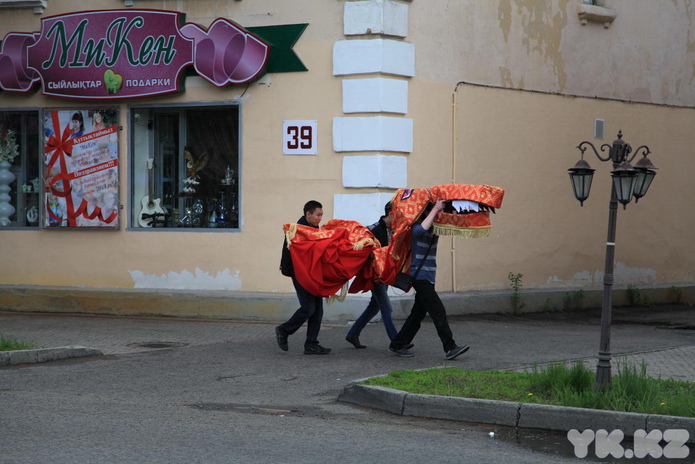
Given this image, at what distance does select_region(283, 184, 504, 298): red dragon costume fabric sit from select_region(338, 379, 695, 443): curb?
103 inches

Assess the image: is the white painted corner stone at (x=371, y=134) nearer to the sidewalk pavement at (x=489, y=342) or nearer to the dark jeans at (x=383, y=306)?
the sidewalk pavement at (x=489, y=342)

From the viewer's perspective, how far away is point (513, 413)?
7.79 metres

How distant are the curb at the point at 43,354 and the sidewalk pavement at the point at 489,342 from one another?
1cm

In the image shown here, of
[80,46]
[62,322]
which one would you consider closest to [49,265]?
[62,322]

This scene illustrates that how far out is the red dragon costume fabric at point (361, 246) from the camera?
35.2 ft

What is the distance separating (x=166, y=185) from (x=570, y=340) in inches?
271

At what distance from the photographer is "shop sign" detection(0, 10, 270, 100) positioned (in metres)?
14.9

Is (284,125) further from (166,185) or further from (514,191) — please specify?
(514,191)

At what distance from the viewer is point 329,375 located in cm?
1022

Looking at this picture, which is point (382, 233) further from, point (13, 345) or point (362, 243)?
point (13, 345)

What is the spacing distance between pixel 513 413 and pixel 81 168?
10315mm

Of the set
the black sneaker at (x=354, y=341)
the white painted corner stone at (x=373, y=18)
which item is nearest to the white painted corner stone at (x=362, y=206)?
the white painted corner stone at (x=373, y=18)

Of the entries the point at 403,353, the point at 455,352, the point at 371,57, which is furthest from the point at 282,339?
the point at 371,57

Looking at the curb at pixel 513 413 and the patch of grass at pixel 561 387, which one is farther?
the patch of grass at pixel 561 387
